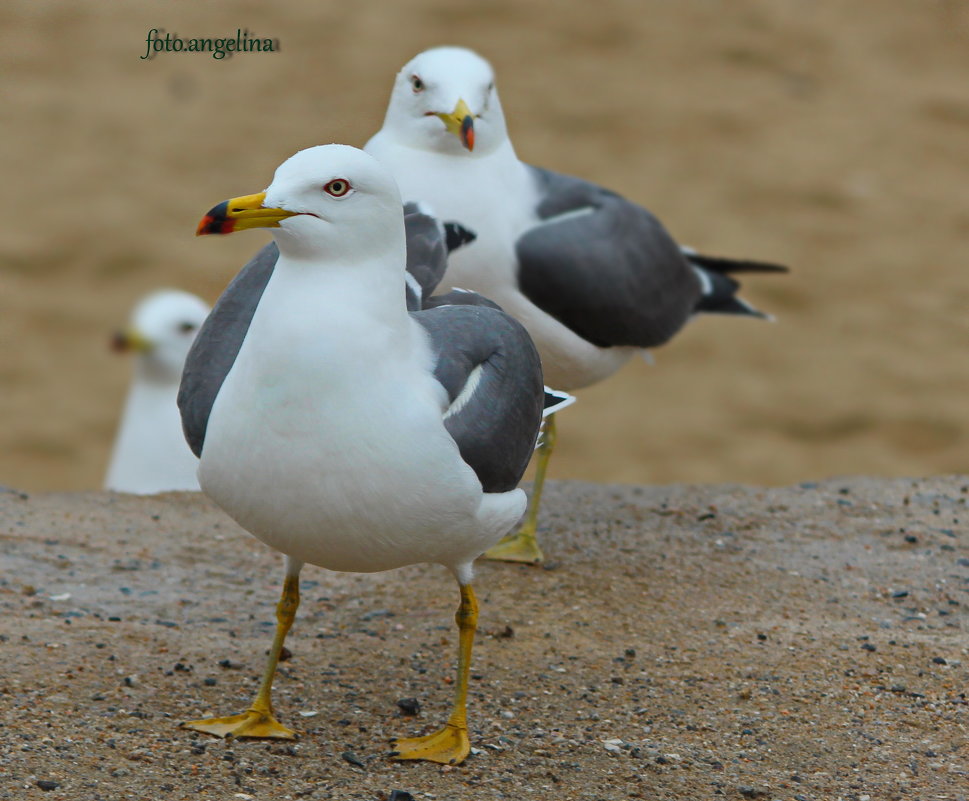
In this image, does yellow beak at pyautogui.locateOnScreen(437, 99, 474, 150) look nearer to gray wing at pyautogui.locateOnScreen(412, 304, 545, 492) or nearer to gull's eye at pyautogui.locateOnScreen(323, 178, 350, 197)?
gray wing at pyautogui.locateOnScreen(412, 304, 545, 492)

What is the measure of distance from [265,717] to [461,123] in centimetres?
219

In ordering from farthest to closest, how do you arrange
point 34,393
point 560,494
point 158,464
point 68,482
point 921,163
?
1. point 921,163
2. point 34,393
3. point 68,482
4. point 158,464
5. point 560,494

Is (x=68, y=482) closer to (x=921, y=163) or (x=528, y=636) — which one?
(x=528, y=636)

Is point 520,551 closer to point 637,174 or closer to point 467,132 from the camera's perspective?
point 467,132

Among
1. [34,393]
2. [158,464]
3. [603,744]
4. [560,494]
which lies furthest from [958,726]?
[34,393]

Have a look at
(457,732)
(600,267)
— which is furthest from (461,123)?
(457,732)

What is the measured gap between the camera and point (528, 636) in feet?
16.0

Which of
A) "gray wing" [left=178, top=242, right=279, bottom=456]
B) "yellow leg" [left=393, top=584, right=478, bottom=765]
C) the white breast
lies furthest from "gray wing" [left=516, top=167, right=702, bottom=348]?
the white breast

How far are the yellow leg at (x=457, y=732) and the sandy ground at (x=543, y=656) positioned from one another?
44mm

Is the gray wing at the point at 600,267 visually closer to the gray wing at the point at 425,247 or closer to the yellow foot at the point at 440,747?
the gray wing at the point at 425,247

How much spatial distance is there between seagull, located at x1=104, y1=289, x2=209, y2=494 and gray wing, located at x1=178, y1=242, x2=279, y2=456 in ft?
11.1

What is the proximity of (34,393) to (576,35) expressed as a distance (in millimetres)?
5891

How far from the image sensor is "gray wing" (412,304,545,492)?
3.79m

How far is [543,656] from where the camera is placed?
4703mm
